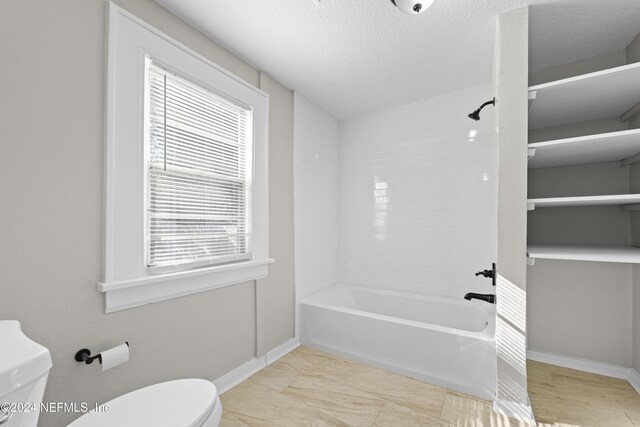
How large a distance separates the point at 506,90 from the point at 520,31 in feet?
1.06

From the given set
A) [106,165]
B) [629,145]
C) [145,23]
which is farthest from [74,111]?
[629,145]

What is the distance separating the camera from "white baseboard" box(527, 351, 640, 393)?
1.91m

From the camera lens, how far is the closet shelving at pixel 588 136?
4.70 feet

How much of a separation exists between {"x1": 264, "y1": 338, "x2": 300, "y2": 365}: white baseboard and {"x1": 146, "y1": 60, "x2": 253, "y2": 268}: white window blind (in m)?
0.84

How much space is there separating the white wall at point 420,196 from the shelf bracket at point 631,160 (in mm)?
762

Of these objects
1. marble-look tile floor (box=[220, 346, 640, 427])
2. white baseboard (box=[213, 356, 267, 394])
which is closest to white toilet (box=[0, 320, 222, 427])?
marble-look tile floor (box=[220, 346, 640, 427])

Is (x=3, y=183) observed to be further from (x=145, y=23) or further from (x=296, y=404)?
(x=296, y=404)

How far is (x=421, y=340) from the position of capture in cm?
200

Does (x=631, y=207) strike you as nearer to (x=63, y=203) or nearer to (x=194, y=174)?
(x=194, y=174)

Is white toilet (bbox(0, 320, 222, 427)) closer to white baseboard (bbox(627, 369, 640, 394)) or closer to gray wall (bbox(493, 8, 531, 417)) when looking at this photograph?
gray wall (bbox(493, 8, 531, 417))

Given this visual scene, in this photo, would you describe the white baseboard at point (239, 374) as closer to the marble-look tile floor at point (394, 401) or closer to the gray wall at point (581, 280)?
the marble-look tile floor at point (394, 401)

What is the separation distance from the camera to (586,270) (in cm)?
208

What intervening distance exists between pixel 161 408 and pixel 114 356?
418 mm

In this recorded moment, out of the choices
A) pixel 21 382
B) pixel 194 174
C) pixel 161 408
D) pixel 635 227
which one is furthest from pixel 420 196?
pixel 21 382
